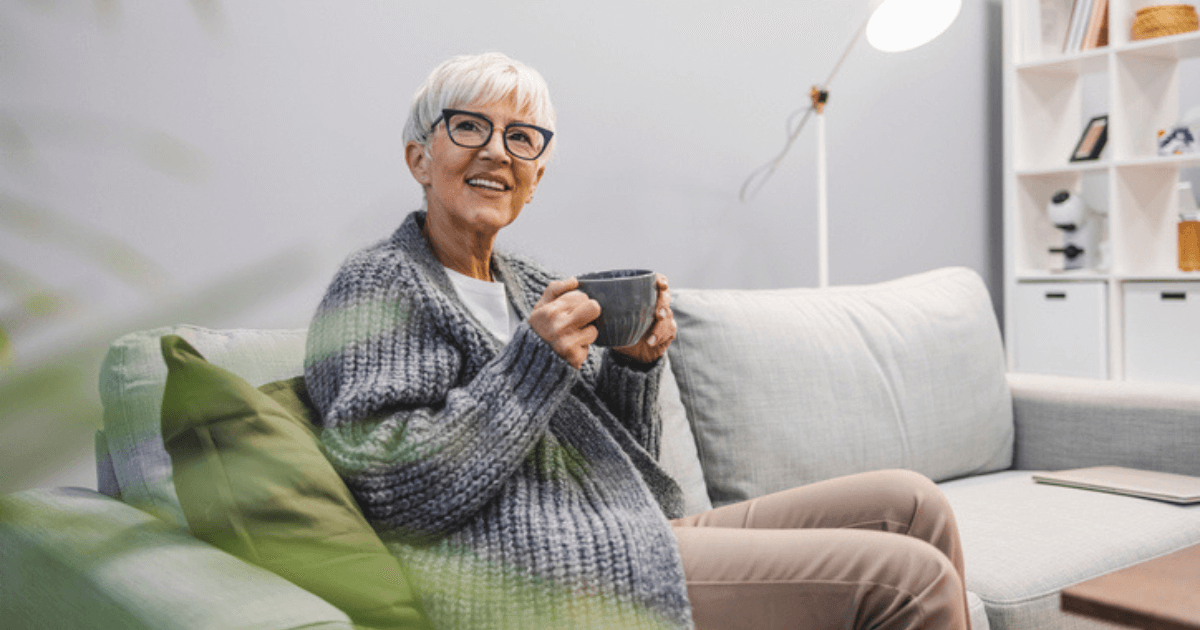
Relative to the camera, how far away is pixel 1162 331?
2719mm

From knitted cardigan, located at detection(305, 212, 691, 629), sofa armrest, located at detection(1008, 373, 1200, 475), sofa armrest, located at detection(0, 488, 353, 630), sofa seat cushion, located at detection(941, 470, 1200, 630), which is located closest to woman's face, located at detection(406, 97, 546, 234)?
knitted cardigan, located at detection(305, 212, 691, 629)

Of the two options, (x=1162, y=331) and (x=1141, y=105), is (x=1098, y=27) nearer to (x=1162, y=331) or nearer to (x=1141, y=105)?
(x=1141, y=105)

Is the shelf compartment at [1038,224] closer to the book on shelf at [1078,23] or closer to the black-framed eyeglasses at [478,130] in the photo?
the book on shelf at [1078,23]

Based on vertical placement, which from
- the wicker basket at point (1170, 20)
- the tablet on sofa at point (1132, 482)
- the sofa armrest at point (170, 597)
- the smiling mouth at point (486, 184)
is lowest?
the tablet on sofa at point (1132, 482)

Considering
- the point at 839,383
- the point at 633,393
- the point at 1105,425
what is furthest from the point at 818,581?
the point at 1105,425

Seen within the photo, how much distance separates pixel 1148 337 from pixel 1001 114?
994 mm

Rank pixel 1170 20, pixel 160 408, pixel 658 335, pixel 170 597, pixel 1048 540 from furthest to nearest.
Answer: pixel 1170 20 < pixel 1048 540 < pixel 658 335 < pixel 160 408 < pixel 170 597

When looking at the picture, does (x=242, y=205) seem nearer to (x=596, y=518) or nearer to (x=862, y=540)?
(x=596, y=518)

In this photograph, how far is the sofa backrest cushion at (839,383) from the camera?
5.00ft

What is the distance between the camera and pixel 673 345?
60.9 inches

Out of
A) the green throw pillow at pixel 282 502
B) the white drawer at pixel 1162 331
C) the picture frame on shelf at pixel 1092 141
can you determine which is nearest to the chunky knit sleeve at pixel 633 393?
the green throw pillow at pixel 282 502

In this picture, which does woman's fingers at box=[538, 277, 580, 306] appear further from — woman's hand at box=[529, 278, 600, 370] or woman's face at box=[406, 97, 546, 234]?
woman's face at box=[406, 97, 546, 234]

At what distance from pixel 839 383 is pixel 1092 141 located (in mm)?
1898

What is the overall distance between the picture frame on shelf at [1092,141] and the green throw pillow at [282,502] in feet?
9.49
